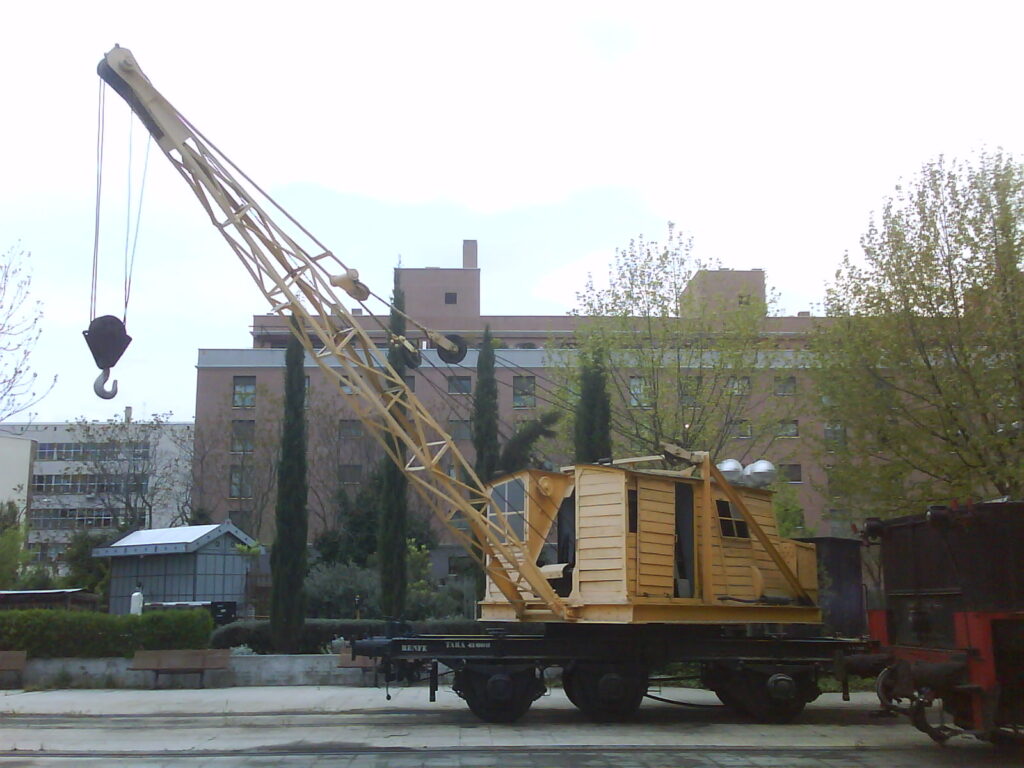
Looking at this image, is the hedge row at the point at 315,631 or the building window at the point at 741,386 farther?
the building window at the point at 741,386

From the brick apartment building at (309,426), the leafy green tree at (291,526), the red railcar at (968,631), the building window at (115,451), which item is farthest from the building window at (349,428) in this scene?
the red railcar at (968,631)

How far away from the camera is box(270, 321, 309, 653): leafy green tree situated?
74.9 feet

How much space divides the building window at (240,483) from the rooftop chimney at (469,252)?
2468 cm

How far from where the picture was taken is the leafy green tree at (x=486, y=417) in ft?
92.3

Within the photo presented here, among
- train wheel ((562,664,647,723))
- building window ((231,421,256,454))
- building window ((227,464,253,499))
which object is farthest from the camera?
building window ((231,421,256,454))

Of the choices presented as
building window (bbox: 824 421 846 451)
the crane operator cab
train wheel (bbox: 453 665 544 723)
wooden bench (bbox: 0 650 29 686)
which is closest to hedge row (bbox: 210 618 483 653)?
wooden bench (bbox: 0 650 29 686)

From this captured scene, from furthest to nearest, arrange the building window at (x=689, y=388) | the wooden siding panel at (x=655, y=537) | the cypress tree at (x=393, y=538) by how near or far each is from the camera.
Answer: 1. the cypress tree at (x=393, y=538)
2. the building window at (x=689, y=388)
3. the wooden siding panel at (x=655, y=537)

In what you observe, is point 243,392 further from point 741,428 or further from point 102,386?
point 102,386

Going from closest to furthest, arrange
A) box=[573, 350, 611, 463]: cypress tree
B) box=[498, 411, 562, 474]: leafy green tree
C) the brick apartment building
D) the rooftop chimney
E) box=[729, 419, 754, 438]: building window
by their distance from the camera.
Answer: box=[573, 350, 611, 463]: cypress tree < box=[498, 411, 562, 474]: leafy green tree < box=[729, 419, 754, 438]: building window < the brick apartment building < the rooftop chimney

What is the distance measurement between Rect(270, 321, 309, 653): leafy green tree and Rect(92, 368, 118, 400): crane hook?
1124 centimetres

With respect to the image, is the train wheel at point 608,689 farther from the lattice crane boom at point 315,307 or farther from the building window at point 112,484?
the building window at point 112,484

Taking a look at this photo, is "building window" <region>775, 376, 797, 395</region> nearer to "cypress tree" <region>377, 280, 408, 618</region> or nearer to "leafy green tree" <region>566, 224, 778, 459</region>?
"leafy green tree" <region>566, 224, 778, 459</region>

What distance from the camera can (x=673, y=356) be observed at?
2498 cm

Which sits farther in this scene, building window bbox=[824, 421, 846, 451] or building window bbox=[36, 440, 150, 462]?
building window bbox=[36, 440, 150, 462]
